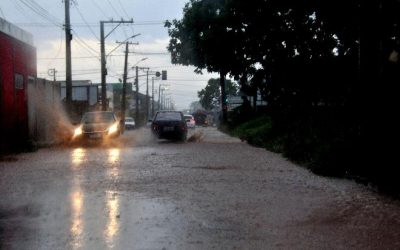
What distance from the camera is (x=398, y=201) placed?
31.7 feet

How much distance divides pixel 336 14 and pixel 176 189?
1201 cm

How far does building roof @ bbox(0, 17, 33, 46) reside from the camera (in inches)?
895

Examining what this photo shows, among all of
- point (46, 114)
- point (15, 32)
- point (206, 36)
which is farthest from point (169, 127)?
point (206, 36)

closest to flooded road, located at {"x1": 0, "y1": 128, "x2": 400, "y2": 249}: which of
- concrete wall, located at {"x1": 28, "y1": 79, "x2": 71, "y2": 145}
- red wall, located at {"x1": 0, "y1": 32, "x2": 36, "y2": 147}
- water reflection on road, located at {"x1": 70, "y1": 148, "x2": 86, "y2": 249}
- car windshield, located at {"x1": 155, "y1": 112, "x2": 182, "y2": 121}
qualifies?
water reflection on road, located at {"x1": 70, "y1": 148, "x2": 86, "y2": 249}

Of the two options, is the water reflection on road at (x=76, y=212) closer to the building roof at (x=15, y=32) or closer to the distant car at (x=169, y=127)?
the building roof at (x=15, y=32)

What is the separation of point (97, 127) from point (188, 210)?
16987 mm

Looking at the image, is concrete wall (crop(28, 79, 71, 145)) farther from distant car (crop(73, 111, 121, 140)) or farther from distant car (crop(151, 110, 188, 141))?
distant car (crop(151, 110, 188, 141))

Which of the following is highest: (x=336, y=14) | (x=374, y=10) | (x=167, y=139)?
(x=336, y=14)

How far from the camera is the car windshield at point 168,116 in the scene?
27.4 meters

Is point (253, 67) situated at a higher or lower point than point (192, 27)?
lower

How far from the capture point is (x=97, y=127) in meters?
25.0

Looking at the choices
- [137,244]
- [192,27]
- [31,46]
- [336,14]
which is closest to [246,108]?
[192,27]

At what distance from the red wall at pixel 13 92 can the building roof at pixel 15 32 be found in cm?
19

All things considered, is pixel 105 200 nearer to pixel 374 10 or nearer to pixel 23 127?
pixel 374 10
